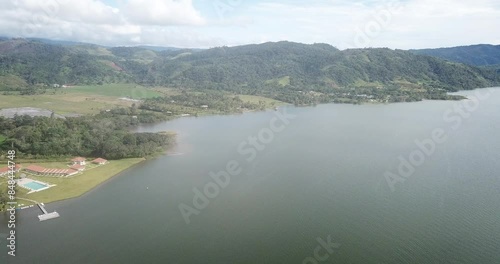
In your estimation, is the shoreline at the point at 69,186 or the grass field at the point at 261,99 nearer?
the shoreline at the point at 69,186

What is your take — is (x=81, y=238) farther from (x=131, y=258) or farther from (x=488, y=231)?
(x=488, y=231)

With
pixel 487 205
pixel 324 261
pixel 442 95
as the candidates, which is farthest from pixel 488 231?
pixel 442 95

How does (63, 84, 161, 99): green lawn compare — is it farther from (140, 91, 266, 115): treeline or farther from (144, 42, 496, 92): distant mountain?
(144, 42, 496, 92): distant mountain

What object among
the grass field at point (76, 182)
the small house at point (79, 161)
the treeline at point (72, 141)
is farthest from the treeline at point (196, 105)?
the grass field at point (76, 182)

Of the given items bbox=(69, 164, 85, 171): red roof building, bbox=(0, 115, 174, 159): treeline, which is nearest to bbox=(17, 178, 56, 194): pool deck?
bbox=(69, 164, 85, 171): red roof building

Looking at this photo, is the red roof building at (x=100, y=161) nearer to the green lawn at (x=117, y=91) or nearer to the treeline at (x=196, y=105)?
the treeline at (x=196, y=105)

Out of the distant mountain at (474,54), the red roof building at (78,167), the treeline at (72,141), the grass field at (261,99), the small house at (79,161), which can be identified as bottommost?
the red roof building at (78,167)
